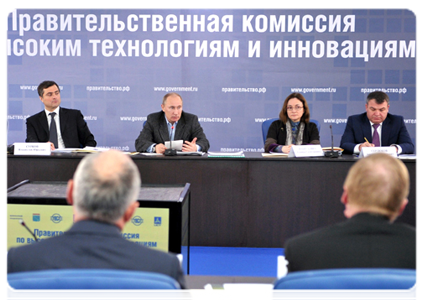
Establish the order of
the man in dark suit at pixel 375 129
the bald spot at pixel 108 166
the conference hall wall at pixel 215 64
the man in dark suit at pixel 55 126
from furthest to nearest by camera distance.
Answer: the conference hall wall at pixel 215 64 → the man in dark suit at pixel 55 126 → the man in dark suit at pixel 375 129 → the bald spot at pixel 108 166

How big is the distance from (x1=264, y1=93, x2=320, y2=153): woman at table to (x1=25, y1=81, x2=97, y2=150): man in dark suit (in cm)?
187

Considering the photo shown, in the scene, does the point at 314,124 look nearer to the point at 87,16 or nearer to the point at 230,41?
the point at 230,41

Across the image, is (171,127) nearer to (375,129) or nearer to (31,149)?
(31,149)

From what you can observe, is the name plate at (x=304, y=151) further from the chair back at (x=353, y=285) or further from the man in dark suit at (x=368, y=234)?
the chair back at (x=353, y=285)

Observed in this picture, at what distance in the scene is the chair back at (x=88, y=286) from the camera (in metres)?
0.71

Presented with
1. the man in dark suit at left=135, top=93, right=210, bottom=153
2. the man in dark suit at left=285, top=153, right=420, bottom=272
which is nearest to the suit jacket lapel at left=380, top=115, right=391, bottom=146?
the man in dark suit at left=135, top=93, right=210, bottom=153

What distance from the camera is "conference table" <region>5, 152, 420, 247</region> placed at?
3.16m

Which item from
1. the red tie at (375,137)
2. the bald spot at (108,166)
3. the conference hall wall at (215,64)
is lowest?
the bald spot at (108,166)

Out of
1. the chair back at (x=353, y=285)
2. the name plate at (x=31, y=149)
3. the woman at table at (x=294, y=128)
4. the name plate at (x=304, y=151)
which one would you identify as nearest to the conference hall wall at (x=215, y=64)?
the woman at table at (x=294, y=128)

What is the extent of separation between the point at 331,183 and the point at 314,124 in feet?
3.53

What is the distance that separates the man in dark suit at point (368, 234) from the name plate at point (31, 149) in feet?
8.99

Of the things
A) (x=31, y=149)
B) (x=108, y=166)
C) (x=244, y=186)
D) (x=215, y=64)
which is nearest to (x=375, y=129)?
(x=244, y=186)

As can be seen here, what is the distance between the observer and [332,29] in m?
5.22
